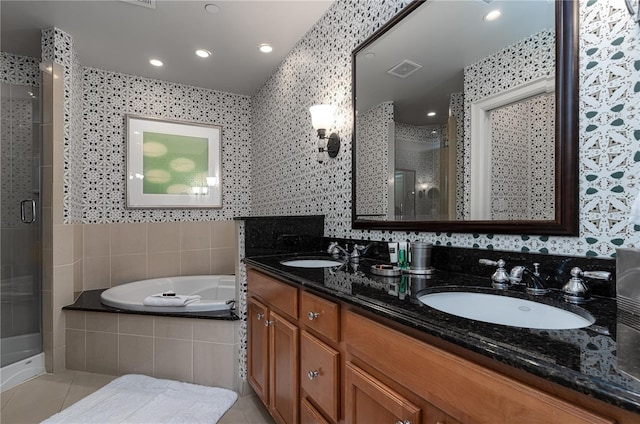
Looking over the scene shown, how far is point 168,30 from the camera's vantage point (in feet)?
7.86

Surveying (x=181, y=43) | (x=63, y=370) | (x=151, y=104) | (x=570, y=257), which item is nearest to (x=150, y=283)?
(x=63, y=370)

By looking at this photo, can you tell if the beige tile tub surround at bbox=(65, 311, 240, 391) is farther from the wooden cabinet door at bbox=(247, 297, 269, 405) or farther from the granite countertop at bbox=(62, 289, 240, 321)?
the wooden cabinet door at bbox=(247, 297, 269, 405)

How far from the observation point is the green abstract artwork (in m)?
3.18

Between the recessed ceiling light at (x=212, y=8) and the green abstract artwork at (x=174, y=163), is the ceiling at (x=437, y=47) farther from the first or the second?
the green abstract artwork at (x=174, y=163)

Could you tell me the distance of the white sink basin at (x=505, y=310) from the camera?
81cm

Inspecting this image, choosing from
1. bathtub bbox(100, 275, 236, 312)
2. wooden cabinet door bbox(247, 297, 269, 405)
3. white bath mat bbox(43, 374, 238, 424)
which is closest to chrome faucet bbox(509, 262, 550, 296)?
wooden cabinet door bbox(247, 297, 269, 405)

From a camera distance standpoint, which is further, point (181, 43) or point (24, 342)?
point (181, 43)

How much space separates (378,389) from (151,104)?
11.3 ft

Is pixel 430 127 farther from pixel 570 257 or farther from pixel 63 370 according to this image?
pixel 63 370

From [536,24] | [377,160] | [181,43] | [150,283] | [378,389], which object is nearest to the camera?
[378,389]

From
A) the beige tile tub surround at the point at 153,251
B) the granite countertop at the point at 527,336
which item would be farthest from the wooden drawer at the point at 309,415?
the beige tile tub surround at the point at 153,251

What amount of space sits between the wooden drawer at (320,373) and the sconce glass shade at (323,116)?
1359 millimetres

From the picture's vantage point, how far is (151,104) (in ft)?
10.5

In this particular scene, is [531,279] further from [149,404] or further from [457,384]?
[149,404]
